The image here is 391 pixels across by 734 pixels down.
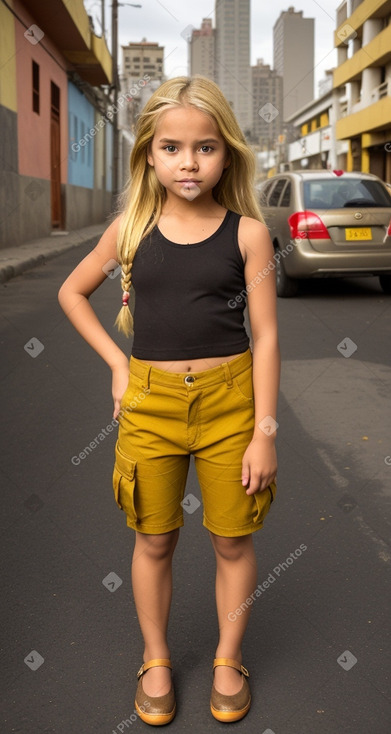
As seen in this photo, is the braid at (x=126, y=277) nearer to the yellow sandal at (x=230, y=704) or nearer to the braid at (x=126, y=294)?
the braid at (x=126, y=294)

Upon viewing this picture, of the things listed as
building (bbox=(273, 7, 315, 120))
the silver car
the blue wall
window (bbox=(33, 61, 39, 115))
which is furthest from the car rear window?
building (bbox=(273, 7, 315, 120))

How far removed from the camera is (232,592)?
2.20 metres

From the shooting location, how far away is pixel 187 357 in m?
2.05

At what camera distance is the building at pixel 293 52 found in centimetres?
6153

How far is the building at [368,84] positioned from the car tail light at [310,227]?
2351cm

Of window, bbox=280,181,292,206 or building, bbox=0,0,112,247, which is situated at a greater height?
building, bbox=0,0,112,247

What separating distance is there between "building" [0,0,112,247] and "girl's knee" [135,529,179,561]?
12.8 metres

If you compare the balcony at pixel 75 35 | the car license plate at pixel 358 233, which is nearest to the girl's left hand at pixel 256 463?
the car license plate at pixel 358 233

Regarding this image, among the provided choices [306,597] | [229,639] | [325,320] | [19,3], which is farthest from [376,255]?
[19,3]

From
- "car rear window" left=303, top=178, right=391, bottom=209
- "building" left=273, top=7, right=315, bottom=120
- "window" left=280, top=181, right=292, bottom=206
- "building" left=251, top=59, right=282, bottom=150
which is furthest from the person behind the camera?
"building" left=251, top=59, right=282, bottom=150

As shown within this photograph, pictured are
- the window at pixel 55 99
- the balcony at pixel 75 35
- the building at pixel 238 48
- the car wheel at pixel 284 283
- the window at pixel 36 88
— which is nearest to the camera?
the car wheel at pixel 284 283

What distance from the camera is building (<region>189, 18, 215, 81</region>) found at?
293 cm

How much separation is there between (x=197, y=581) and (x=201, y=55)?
5975 centimetres

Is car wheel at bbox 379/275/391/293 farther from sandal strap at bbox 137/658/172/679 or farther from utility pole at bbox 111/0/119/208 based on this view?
utility pole at bbox 111/0/119/208
